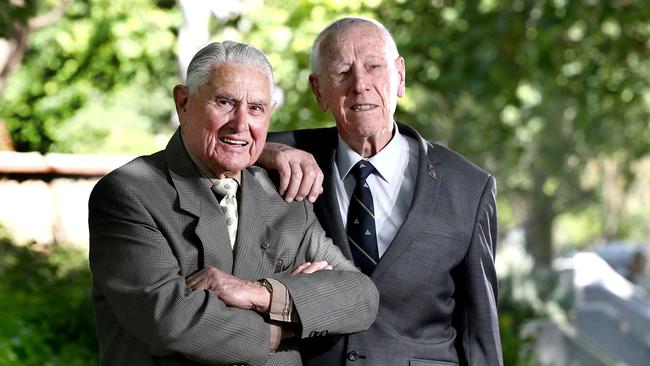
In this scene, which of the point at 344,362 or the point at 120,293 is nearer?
the point at 120,293

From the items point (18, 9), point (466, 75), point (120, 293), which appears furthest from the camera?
point (466, 75)

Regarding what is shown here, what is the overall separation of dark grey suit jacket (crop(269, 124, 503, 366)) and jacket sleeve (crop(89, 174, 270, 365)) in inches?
19.6

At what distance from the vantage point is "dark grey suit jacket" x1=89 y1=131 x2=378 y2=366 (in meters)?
2.91

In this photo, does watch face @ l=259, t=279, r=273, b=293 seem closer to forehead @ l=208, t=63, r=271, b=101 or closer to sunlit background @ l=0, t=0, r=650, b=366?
forehead @ l=208, t=63, r=271, b=101

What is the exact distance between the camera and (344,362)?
344 cm

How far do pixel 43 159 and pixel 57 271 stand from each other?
3565 mm

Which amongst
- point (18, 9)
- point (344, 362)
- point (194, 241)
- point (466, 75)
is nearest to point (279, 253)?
point (194, 241)

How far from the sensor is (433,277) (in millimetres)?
3531

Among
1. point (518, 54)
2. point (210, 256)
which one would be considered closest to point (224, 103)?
point (210, 256)

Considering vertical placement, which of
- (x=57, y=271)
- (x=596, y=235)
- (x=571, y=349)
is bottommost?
(x=596, y=235)

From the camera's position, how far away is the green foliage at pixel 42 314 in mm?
6008

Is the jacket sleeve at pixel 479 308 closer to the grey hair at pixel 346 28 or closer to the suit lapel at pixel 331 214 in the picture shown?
the suit lapel at pixel 331 214

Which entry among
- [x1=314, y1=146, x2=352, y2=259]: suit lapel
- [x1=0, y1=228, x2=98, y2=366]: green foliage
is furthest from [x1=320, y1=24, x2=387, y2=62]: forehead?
[x1=0, y1=228, x2=98, y2=366]: green foliage

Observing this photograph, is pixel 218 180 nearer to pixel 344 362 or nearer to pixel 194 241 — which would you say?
pixel 194 241
